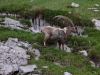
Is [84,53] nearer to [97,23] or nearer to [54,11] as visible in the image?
[97,23]

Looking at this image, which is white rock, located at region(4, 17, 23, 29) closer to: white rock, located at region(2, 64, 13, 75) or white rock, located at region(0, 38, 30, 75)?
white rock, located at region(0, 38, 30, 75)

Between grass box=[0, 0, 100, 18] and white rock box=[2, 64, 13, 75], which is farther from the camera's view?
grass box=[0, 0, 100, 18]

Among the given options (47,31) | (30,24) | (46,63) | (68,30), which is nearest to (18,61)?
(46,63)

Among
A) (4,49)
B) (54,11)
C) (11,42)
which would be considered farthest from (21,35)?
(54,11)

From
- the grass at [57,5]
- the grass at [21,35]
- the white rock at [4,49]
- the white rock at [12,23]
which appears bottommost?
the white rock at [4,49]

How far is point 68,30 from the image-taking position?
61.9 ft

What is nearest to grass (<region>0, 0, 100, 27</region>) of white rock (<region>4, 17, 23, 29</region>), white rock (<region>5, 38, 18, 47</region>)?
white rock (<region>4, 17, 23, 29</region>)

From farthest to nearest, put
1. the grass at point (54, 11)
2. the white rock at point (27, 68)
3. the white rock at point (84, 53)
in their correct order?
1. the grass at point (54, 11)
2. the white rock at point (84, 53)
3. the white rock at point (27, 68)

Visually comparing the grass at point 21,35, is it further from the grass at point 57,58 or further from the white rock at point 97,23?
the white rock at point 97,23

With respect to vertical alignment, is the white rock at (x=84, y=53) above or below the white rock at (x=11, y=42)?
below

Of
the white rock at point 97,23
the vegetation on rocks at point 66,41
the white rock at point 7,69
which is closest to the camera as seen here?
the white rock at point 7,69

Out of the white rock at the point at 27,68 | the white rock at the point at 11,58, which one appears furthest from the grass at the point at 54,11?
the white rock at the point at 27,68

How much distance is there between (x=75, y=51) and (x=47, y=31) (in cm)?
236

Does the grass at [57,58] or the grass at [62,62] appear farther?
the grass at [57,58]
